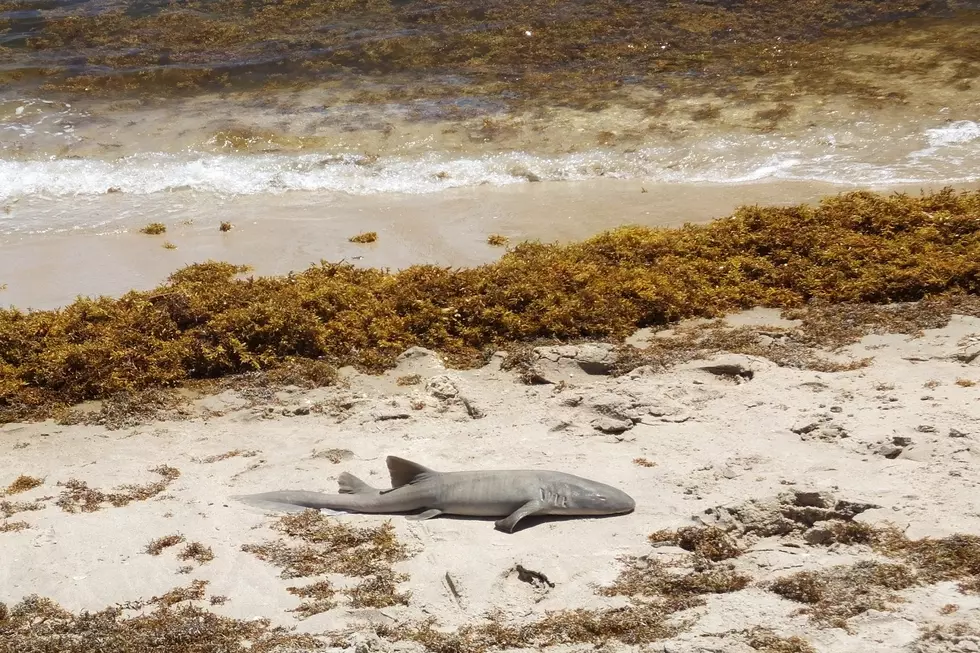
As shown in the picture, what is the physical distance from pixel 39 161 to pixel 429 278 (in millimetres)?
8118

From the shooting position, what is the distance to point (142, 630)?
4.36 m

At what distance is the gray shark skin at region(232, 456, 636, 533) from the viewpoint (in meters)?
5.10

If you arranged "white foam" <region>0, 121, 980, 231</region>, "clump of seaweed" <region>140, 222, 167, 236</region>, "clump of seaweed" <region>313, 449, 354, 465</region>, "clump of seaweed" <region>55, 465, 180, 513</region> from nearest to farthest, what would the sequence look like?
"clump of seaweed" <region>55, 465, 180, 513</region>
"clump of seaweed" <region>313, 449, 354, 465</region>
"clump of seaweed" <region>140, 222, 167, 236</region>
"white foam" <region>0, 121, 980, 231</region>

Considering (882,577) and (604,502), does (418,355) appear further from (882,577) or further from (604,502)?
(882,577)

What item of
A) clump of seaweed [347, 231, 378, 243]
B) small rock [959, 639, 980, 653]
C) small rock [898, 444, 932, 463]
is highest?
clump of seaweed [347, 231, 378, 243]

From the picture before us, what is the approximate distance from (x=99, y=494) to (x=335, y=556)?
181 centimetres

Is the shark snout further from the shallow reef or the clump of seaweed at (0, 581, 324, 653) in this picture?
the shallow reef

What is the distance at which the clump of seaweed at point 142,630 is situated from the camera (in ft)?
13.9

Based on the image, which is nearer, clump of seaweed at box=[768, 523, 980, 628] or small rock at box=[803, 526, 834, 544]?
clump of seaweed at box=[768, 523, 980, 628]

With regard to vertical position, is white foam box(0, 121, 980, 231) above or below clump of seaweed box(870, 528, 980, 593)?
above

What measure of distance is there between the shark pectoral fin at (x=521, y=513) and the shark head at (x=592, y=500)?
0.10 m

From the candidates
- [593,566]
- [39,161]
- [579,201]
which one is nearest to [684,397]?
[593,566]

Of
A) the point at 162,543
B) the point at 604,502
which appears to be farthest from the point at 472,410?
the point at 162,543

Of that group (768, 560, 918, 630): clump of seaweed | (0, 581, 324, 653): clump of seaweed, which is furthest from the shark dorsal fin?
(768, 560, 918, 630): clump of seaweed
